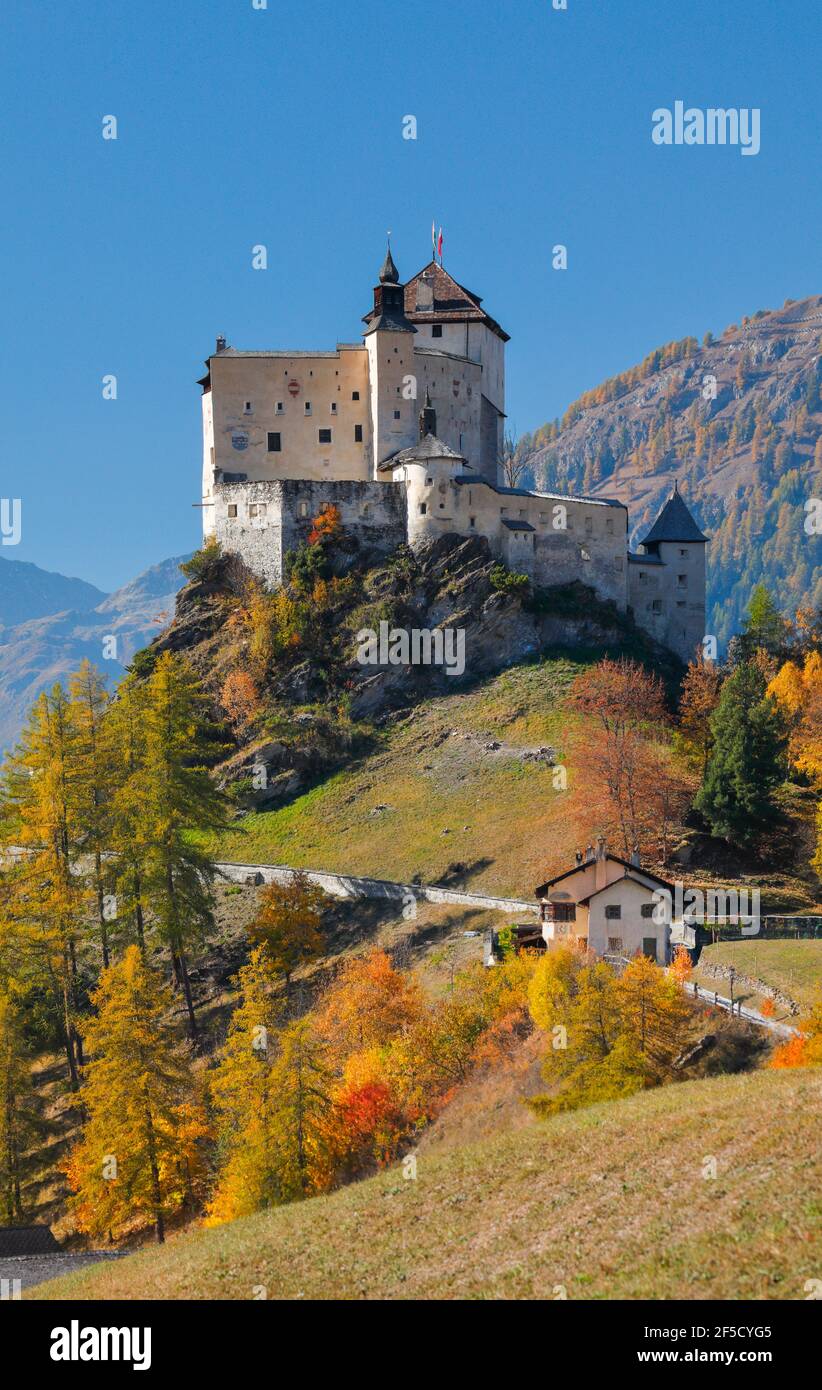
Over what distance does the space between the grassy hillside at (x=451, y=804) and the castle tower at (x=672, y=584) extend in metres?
8.25

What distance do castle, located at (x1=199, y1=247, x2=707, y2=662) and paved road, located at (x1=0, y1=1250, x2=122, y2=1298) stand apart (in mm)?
50051

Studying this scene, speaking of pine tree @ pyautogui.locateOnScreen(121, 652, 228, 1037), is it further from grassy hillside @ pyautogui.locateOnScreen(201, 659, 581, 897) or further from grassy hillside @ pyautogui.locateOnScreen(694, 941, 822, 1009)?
grassy hillside @ pyautogui.locateOnScreen(694, 941, 822, 1009)

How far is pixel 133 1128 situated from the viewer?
44156 millimetres

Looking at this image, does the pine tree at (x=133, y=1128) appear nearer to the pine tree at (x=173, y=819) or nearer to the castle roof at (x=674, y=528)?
the pine tree at (x=173, y=819)

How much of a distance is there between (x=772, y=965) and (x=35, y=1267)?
22.9 metres

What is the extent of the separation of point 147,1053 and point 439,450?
44828mm

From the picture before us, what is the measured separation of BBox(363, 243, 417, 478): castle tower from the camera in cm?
8519

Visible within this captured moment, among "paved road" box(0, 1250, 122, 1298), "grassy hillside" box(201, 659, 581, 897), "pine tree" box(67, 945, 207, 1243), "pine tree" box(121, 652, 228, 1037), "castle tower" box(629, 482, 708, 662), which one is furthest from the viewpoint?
"castle tower" box(629, 482, 708, 662)

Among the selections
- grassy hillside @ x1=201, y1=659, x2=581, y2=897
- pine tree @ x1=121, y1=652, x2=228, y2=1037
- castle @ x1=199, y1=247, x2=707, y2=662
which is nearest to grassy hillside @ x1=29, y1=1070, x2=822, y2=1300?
pine tree @ x1=121, y1=652, x2=228, y2=1037

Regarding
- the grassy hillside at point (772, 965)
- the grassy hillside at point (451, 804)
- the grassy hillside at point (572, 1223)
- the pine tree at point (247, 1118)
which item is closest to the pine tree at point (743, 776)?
the grassy hillside at point (451, 804)

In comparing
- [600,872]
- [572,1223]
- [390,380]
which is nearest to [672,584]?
[390,380]

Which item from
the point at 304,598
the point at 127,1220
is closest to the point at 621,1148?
the point at 127,1220

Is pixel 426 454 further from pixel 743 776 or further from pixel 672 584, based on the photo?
pixel 743 776

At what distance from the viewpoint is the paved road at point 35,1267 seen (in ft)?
114
